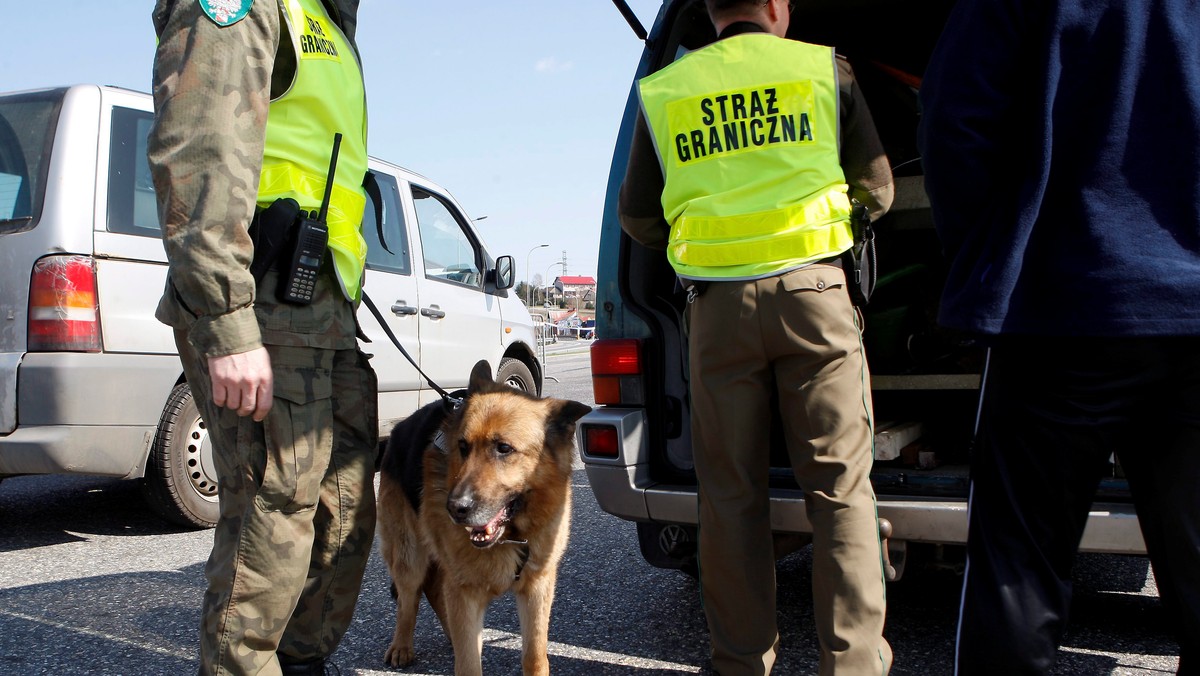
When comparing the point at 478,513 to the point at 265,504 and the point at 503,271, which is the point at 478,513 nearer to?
the point at 265,504

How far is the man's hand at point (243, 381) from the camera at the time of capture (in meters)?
1.83

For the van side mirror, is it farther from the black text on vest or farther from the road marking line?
the black text on vest

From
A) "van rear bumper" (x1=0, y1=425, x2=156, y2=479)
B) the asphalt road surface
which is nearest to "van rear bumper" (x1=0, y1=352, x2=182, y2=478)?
"van rear bumper" (x1=0, y1=425, x2=156, y2=479)

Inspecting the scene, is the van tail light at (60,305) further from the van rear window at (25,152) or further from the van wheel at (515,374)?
the van wheel at (515,374)

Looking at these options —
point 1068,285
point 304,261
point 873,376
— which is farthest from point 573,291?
point 1068,285

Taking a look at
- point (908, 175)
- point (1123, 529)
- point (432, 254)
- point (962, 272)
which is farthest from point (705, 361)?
point (432, 254)

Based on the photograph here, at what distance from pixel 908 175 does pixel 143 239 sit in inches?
147

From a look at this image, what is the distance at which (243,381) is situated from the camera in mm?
1841

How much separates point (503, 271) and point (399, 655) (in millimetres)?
3984

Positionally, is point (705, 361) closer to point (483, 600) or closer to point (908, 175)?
point (483, 600)

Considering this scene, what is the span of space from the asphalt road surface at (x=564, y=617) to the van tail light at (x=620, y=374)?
0.88 m

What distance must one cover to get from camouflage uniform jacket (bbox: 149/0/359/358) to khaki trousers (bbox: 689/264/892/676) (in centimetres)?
117

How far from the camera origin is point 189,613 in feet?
11.3

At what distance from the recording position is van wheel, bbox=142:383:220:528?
439 cm
